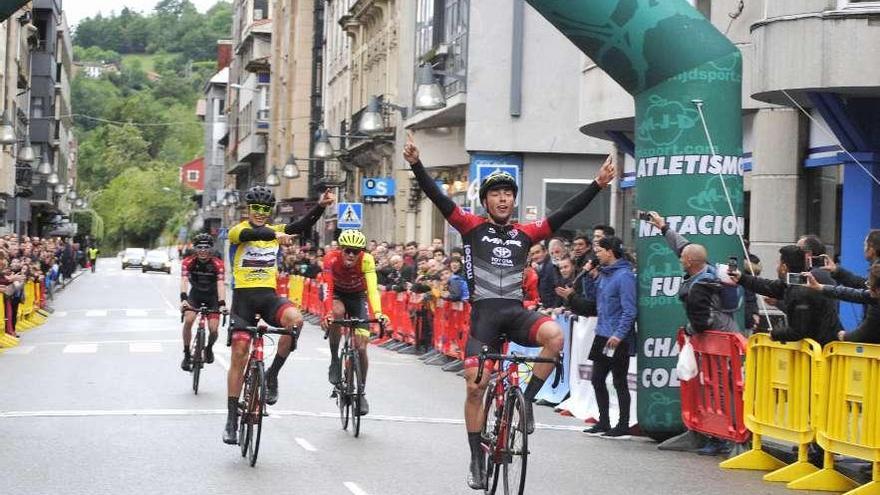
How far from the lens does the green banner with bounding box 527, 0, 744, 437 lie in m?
14.7

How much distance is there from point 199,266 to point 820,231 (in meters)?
7.94

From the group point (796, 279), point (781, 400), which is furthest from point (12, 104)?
point (796, 279)

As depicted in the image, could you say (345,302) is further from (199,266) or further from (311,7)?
(311,7)

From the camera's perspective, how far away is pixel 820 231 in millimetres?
21594

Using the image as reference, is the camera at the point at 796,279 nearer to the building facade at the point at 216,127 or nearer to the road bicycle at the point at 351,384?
the road bicycle at the point at 351,384

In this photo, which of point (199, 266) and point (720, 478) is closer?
point (720, 478)

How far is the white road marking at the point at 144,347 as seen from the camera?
26172mm

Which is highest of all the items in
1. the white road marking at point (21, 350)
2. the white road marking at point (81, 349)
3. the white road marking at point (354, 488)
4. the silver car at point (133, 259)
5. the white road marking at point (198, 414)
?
the white road marking at point (354, 488)

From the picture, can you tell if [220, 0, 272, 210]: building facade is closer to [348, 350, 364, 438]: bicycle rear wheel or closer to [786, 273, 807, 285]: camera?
[348, 350, 364, 438]: bicycle rear wheel

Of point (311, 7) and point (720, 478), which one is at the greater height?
point (311, 7)

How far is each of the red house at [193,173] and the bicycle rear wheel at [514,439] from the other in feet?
576

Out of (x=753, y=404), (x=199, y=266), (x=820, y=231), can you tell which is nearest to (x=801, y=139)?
(x=820, y=231)

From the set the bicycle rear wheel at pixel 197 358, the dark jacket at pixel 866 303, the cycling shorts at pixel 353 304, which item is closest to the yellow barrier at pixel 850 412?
the dark jacket at pixel 866 303

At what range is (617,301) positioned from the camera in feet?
49.9
